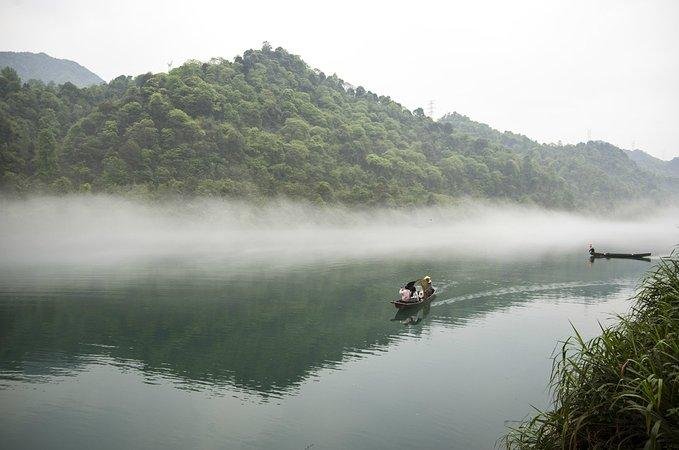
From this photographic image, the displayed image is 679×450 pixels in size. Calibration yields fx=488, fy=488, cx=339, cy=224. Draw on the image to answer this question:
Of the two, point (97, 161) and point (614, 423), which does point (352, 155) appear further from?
point (614, 423)

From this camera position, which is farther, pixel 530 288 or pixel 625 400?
pixel 530 288

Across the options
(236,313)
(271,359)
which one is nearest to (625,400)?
(271,359)

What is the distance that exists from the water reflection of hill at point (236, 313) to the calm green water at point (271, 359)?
15 centimetres

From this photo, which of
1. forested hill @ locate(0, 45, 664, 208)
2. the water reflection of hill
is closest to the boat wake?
the water reflection of hill

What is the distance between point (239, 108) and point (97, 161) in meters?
33.9

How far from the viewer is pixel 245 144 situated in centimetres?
10138

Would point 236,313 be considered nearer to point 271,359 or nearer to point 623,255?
point 271,359

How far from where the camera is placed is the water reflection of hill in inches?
834

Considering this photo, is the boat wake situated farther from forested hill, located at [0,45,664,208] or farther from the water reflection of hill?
forested hill, located at [0,45,664,208]

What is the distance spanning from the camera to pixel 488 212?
447 feet

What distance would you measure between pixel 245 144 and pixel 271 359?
8446 cm

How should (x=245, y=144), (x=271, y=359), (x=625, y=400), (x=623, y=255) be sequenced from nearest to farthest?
(x=625, y=400) < (x=271, y=359) < (x=623, y=255) < (x=245, y=144)

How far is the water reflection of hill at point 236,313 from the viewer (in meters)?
21.2

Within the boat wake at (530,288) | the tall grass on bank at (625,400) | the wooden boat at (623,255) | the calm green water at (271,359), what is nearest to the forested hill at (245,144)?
the calm green water at (271,359)
